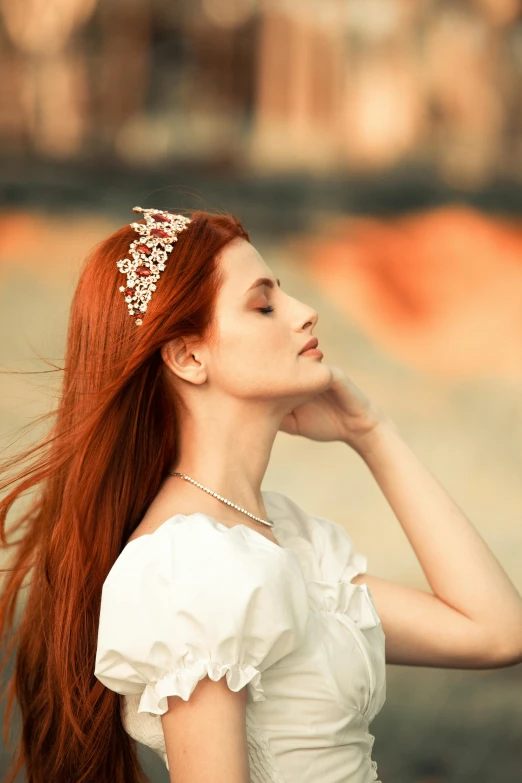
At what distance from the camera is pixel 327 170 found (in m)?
3.47

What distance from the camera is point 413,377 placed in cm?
334

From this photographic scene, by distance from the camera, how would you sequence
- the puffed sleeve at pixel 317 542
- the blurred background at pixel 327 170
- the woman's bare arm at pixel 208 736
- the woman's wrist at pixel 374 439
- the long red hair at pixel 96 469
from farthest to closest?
the blurred background at pixel 327 170
the woman's wrist at pixel 374 439
the puffed sleeve at pixel 317 542
the long red hair at pixel 96 469
the woman's bare arm at pixel 208 736

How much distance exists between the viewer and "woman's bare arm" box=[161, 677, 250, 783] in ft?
3.85

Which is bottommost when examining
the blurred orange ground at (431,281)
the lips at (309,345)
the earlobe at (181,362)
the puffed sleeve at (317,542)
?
the blurred orange ground at (431,281)

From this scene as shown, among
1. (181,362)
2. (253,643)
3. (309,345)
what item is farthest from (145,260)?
(253,643)

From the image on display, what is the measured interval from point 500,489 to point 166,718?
2.18 metres

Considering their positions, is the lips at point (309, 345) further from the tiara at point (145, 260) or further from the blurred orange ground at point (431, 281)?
the blurred orange ground at point (431, 281)

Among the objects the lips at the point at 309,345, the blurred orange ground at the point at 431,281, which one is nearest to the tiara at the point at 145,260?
the lips at the point at 309,345

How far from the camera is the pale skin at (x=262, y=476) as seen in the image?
3.95 ft

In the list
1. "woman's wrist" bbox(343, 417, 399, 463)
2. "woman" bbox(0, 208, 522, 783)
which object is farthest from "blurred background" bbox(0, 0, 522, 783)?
"woman" bbox(0, 208, 522, 783)

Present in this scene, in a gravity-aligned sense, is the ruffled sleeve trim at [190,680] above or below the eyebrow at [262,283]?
below

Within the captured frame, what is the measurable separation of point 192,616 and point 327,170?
2544 millimetres

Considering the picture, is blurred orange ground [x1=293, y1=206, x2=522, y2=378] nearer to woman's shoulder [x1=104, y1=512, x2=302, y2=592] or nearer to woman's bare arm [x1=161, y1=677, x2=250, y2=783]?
woman's shoulder [x1=104, y1=512, x2=302, y2=592]

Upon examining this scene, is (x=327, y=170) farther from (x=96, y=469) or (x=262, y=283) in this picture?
(x=96, y=469)
